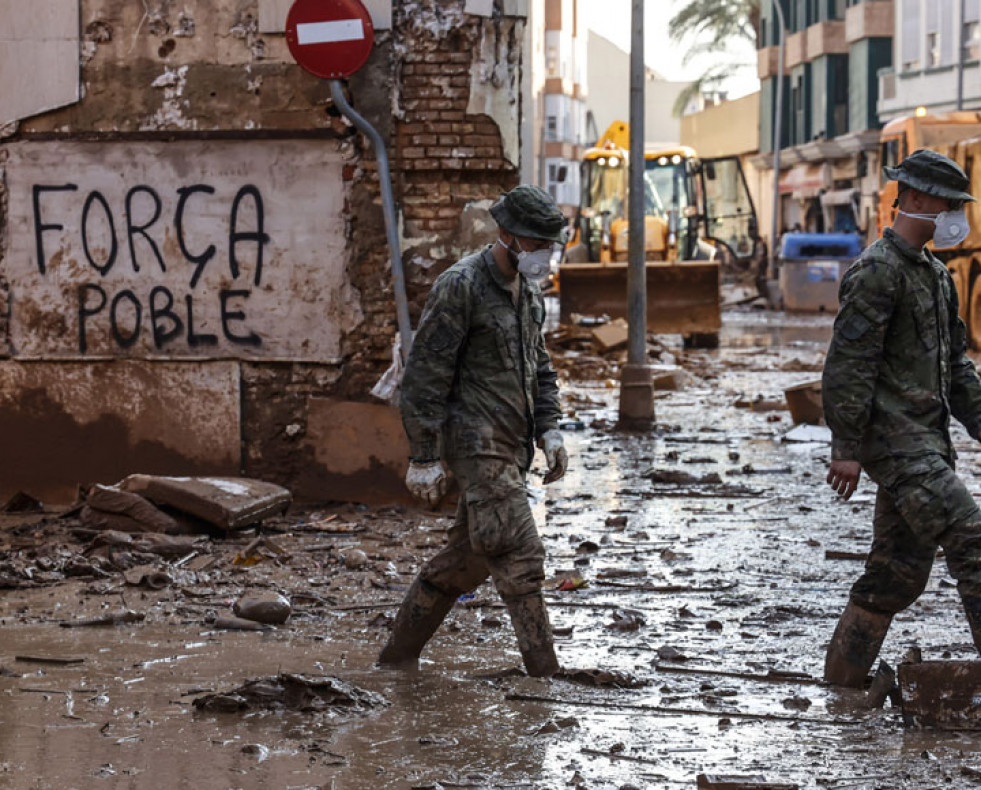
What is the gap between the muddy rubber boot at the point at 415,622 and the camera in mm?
6242

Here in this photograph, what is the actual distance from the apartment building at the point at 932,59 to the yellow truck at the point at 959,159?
54.9ft

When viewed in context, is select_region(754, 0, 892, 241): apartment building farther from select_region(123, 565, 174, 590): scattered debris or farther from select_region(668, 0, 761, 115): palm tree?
select_region(123, 565, 174, 590): scattered debris

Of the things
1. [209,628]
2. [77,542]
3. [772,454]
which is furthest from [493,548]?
[772,454]

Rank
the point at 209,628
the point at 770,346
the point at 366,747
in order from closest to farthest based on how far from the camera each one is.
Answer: the point at 366,747
the point at 209,628
the point at 770,346

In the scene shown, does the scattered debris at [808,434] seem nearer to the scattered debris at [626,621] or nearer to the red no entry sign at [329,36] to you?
the red no entry sign at [329,36]

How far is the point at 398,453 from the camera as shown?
1011 cm

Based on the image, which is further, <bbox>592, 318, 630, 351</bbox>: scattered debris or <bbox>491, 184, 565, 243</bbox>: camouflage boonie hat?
<bbox>592, 318, 630, 351</bbox>: scattered debris

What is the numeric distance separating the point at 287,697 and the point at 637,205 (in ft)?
29.7

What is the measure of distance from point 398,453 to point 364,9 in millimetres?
2709

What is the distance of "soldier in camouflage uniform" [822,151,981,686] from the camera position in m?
5.58

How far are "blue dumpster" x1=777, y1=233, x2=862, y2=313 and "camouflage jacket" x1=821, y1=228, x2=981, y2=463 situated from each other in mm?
28590

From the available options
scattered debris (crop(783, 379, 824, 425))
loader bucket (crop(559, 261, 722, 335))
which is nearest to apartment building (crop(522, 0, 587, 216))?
loader bucket (crop(559, 261, 722, 335))

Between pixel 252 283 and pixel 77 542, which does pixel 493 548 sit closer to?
pixel 77 542

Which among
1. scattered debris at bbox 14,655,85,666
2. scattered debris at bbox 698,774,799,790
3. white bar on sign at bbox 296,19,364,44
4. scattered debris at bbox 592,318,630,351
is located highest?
white bar on sign at bbox 296,19,364,44
